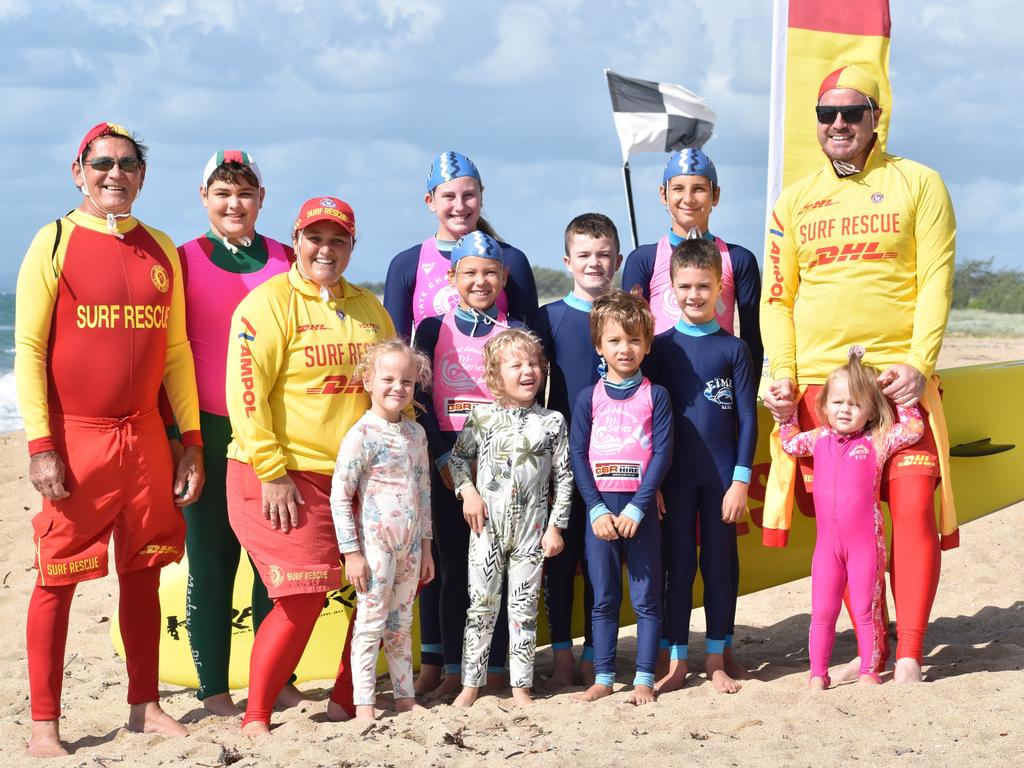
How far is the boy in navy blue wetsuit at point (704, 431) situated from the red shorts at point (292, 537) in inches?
47.1

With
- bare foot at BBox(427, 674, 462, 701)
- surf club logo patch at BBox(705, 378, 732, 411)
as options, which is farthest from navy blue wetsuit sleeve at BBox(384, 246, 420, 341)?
bare foot at BBox(427, 674, 462, 701)

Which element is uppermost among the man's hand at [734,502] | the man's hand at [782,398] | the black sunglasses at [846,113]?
the black sunglasses at [846,113]

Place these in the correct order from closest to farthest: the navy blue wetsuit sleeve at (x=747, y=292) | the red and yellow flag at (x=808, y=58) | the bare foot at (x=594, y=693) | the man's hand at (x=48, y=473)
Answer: the man's hand at (x=48, y=473), the bare foot at (x=594, y=693), the navy blue wetsuit sleeve at (x=747, y=292), the red and yellow flag at (x=808, y=58)

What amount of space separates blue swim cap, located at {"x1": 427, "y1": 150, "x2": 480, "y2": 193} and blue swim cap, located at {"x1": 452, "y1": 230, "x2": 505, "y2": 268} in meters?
0.35

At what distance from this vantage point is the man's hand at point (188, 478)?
401 cm

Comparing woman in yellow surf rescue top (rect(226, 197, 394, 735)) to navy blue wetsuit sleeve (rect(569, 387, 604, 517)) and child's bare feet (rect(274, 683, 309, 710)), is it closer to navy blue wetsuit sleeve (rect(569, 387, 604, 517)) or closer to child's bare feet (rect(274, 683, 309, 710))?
child's bare feet (rect(274, 683, 309, 710))

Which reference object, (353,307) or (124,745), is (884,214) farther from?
(124,745)

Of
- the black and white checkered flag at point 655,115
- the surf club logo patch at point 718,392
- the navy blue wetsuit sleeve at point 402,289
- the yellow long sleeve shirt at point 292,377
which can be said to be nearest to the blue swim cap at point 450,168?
the navy blue wetsuit sleeve at point 402,289

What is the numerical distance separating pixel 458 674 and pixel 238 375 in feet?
4.49

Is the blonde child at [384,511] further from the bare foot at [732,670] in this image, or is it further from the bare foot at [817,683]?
the bare foot at [817,683]

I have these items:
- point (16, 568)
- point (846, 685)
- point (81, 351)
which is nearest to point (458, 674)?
point (846, 685)

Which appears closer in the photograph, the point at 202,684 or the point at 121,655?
the point at 202,684

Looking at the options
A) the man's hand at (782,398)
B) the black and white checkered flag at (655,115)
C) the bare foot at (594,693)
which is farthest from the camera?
the black and white checkered flag at (655,115)

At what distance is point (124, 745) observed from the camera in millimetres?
3982
